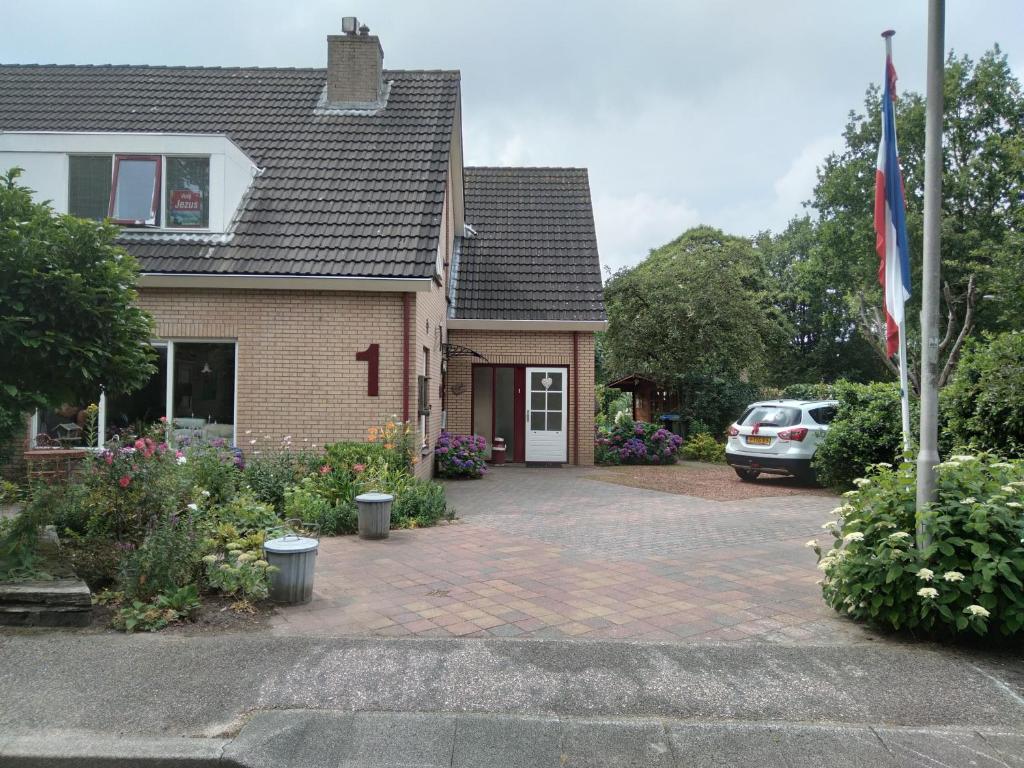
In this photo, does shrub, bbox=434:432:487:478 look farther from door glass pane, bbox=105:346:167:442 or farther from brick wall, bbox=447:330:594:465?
door glass pane, bbox=105:346:167:442

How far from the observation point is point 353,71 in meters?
14.2

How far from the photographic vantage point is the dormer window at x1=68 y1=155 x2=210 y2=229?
454 inches

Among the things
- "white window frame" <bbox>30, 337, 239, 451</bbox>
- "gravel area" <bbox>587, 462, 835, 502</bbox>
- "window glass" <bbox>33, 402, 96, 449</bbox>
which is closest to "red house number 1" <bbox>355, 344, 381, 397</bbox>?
"white window frame" <bbox>30, 337, 239, 451</bbox>

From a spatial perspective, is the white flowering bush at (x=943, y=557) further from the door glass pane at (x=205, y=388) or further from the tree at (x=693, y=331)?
the tree at (x=693, y=331)

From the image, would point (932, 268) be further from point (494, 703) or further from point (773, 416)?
point (773, 416)

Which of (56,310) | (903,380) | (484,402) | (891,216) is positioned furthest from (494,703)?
(484,402)

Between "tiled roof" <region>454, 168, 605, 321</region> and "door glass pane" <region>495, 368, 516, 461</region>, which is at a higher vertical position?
"tiled roof" <region>454, 168, 605, 321</region>

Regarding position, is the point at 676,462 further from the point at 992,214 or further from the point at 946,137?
the point at 946,137

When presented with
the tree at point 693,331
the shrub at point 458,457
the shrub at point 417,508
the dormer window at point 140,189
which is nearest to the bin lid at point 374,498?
the shrub at point 417,508

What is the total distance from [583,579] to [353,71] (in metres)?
11.6

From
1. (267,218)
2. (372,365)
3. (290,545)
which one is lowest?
(290,545)

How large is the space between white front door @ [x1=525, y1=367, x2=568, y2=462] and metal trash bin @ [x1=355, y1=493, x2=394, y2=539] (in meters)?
9.09

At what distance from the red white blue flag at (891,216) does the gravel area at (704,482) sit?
5404 millimetres

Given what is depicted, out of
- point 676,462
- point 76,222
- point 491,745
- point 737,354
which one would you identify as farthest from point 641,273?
point 491,745
